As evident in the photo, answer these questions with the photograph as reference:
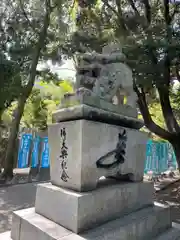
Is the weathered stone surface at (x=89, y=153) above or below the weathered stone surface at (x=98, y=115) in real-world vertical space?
below

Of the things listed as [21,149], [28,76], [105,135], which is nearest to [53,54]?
[28,76]

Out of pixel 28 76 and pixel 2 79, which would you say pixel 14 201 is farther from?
pixel 28 76

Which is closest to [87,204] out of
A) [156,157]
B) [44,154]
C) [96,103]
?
[96,103]

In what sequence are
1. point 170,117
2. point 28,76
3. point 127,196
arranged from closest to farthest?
1. point 127,196
2. point 170,117
3. point 28,76

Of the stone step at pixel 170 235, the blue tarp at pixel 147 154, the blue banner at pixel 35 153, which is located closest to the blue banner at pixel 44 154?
the blue tarp at pixel 147 154

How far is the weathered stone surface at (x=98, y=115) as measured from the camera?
7.31 ft

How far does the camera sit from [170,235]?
2.62 metres

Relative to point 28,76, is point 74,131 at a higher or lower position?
lower

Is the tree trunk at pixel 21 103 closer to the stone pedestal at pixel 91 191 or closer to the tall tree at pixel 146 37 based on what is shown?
the tall tree at pixel 146 37

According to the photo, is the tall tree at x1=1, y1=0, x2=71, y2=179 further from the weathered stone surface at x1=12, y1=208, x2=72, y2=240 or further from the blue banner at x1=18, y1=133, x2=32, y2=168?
the weathered stone surface at x1=12, y1=208, x2=72, y2=240

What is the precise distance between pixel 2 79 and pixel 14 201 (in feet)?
14.5

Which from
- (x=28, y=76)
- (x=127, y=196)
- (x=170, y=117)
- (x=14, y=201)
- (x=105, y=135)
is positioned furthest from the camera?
(x=28, y=76)

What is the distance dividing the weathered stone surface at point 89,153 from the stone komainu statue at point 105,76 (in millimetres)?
507

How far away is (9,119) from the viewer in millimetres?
11516
